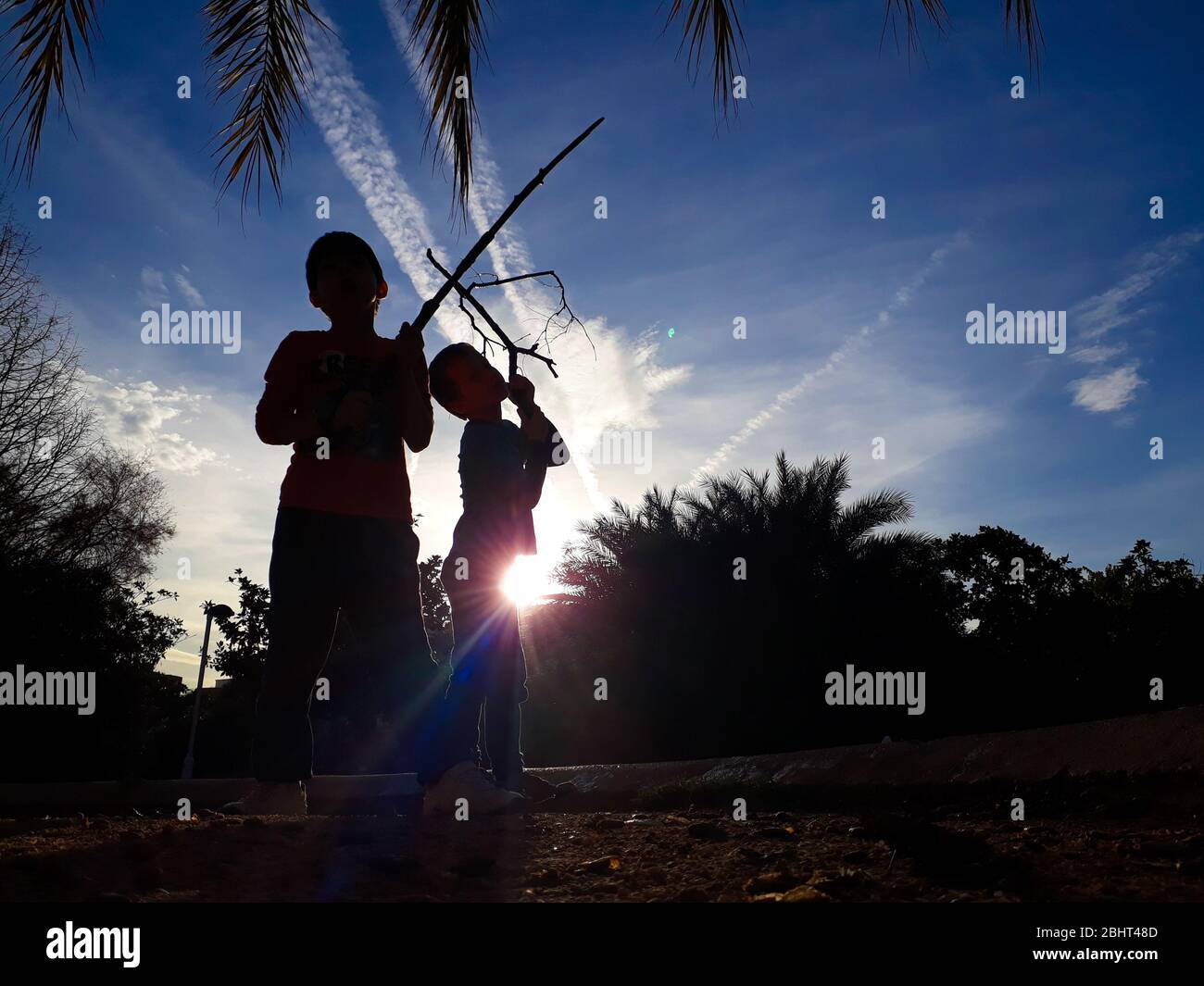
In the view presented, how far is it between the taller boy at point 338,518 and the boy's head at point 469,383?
0.57 m

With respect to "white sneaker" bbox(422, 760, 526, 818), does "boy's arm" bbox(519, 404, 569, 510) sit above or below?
above

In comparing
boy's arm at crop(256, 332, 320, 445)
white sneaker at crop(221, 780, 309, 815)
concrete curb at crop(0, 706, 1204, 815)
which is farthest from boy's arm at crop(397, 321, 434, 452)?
concrete curb at crop(0, 706, 1204, 815)

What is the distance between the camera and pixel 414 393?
2.48 metres

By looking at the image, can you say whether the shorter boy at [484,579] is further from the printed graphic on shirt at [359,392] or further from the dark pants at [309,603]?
the printed graphic on shirt at [359,392]

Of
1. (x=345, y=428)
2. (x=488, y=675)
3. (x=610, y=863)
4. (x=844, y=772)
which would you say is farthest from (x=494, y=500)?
(x=844, y=772)

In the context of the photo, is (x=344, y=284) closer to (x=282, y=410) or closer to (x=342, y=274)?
(x=342, y=274)

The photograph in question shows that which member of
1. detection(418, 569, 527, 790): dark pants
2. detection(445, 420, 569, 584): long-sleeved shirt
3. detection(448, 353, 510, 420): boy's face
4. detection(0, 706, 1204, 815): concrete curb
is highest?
detection(448, 353, 510, 420): boy's face

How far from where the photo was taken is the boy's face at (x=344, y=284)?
104 inches

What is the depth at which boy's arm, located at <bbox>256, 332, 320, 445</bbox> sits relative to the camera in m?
2.43

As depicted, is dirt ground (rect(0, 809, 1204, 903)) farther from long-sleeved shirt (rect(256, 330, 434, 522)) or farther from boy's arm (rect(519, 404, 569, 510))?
boy's arm (rect(519, 404, 569, 510))

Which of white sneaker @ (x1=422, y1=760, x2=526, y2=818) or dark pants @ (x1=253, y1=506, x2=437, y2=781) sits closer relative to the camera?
dark pants @ (x1=253, y1=506, x2=437, y2=781)
